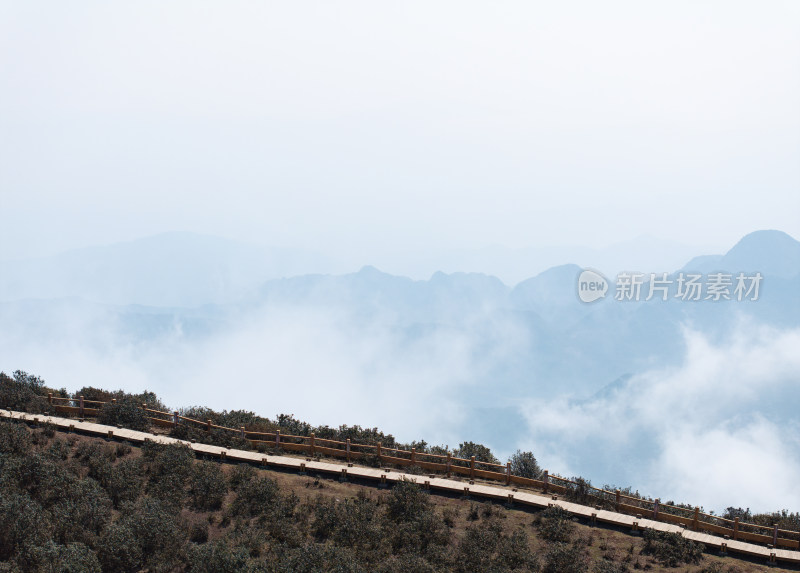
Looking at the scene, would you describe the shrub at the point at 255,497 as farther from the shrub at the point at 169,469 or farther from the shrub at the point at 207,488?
the shrub at the point at 169,469

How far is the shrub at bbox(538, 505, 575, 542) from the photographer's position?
72.8 ft

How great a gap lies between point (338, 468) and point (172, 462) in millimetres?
6645

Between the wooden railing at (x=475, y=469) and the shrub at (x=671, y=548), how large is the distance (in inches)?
63.3

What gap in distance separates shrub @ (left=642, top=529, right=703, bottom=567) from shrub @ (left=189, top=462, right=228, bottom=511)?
15056mm

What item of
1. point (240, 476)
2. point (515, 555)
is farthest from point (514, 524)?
point (240, 476)

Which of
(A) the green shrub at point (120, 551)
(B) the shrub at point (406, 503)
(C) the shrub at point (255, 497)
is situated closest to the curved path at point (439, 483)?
(B) the shrub at point (406, 503)

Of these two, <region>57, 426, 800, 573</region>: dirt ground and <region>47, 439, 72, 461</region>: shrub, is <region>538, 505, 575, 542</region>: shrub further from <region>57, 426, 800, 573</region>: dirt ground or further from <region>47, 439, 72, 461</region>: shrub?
<region>47, 439, 72, 461</region>: shrub

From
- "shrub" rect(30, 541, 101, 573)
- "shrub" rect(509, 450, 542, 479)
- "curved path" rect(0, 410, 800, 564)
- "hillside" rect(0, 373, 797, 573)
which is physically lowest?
"shrub" rect(30, 541, 101, 573)

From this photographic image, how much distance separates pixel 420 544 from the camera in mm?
20672

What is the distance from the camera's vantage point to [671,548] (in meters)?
21.4

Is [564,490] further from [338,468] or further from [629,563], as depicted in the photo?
[338,468]

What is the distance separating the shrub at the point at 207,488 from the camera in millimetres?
23234

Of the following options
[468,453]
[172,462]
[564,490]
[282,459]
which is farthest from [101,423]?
[564,490]

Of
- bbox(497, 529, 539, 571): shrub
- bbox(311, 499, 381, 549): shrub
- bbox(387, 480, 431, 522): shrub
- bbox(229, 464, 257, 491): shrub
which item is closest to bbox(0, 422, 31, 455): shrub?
bbox(229, 464, 257, 491): shrub
